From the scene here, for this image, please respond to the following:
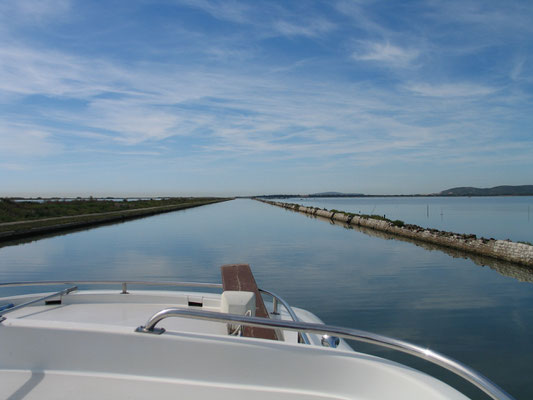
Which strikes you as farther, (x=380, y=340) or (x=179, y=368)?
(x=179, y=368)

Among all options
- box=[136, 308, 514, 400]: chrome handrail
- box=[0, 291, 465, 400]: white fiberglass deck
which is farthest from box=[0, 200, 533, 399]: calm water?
box=[136, 308, 514, 400]: chrome handrail

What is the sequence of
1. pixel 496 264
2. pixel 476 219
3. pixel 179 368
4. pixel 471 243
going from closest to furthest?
1. pixel 179 368
2. pixel 496 264
3. pixel 471 243
4. pixel 476 219

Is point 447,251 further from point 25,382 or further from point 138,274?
point 25,382

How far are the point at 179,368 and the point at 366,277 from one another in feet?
30.7

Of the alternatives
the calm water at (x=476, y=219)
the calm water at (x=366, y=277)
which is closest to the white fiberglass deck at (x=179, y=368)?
the calm water at (x=366, y=277)

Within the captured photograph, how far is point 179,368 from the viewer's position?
245 centimetres

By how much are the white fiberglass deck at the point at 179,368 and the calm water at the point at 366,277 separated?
3385 millimetres

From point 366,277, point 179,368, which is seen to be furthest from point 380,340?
point 366,277

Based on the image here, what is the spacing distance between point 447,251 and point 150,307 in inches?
631

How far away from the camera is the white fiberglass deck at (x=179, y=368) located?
2.20 metres

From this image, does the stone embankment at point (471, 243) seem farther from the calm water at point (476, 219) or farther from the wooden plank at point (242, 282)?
the wooden plank at point (242, 282)

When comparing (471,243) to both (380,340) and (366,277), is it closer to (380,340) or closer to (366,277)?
(366,277)

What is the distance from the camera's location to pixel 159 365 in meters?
2.47

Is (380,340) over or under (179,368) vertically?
over
